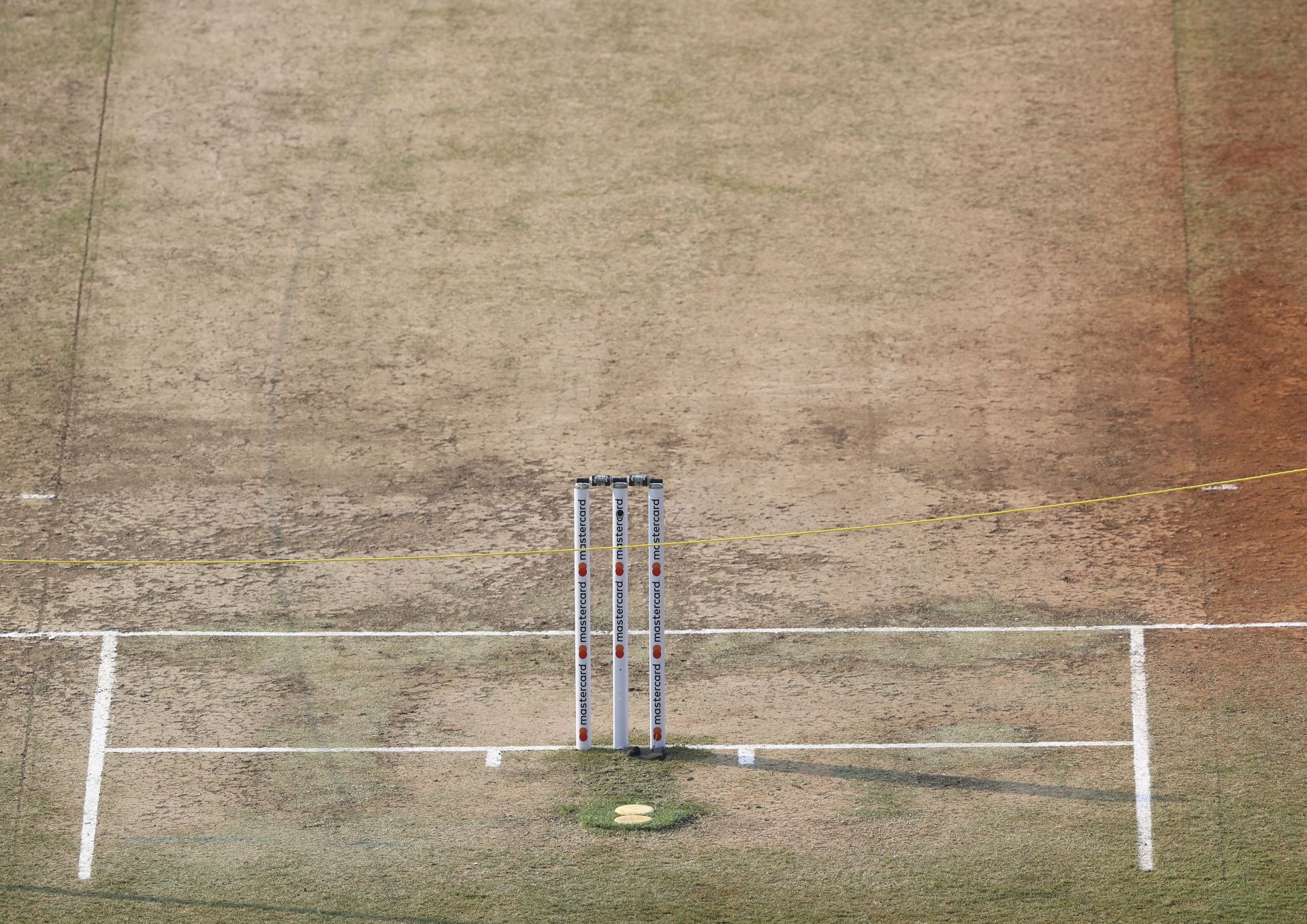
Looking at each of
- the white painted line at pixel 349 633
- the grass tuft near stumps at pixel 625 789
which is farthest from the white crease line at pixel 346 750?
the white painted line at pixel 349 633

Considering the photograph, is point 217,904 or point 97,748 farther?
point 97,748

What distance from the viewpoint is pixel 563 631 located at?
617 inches

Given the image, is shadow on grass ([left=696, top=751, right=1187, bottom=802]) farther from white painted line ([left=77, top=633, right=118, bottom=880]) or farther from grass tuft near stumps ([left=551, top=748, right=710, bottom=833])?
white painted line ([left=77, top=633, right=118, bottom=880])

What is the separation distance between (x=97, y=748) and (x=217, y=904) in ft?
7.63

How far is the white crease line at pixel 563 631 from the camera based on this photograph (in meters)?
15.4

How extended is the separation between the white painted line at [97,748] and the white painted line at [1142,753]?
271 inches

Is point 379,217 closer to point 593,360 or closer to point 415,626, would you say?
point 593,360

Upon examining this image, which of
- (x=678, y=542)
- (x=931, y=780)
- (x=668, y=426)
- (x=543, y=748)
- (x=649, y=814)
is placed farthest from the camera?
(x=668, y=426)

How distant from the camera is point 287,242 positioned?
20.5m

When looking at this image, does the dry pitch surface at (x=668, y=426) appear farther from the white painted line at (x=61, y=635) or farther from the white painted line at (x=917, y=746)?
the white painted line at (x=61, y=635)

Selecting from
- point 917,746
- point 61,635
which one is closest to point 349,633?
point 61,635

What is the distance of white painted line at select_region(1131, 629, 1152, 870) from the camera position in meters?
12.7

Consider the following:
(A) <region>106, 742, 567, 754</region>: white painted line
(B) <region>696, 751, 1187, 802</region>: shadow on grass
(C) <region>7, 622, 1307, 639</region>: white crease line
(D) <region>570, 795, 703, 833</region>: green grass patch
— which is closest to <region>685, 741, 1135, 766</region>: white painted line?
(B) <region>696, 751, 1187, 802</region>: shadow on grass

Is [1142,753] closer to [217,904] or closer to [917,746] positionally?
[917,746]
